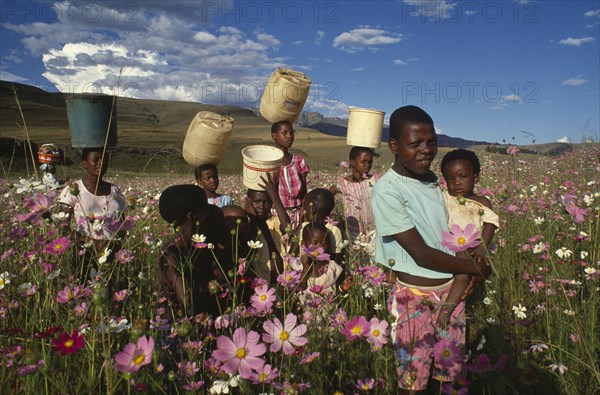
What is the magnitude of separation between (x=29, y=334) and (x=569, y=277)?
3025 millimetres

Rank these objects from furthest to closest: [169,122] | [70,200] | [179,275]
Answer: [169,122] → [70,200] → [179,275]

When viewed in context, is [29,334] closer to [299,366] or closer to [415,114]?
[299,366]

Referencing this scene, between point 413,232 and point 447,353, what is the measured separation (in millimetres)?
510

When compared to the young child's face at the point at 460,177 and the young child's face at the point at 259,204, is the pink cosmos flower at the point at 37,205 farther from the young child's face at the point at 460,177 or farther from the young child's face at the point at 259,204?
the young child's face at the point at 460,177

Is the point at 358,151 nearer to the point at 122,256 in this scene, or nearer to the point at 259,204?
the point at 259,204

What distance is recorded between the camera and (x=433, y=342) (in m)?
1.34

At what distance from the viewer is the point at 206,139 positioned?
146 inches

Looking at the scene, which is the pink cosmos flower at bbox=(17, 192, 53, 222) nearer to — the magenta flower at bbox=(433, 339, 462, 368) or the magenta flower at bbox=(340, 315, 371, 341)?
the magenta flower at bbox=(340, 315, 371, 341)

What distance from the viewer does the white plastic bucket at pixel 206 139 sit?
3.70 metres

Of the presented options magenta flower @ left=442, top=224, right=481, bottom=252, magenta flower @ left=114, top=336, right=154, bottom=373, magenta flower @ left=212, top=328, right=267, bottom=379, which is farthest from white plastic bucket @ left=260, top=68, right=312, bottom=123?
magenta flower @ left=114, top=336, right=154, bottom=373

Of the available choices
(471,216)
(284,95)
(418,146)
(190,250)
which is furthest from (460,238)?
(284,95)

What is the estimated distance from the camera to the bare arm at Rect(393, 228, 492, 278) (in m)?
1.55

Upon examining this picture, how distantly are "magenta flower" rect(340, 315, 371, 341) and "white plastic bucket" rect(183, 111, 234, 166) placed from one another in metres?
2.72

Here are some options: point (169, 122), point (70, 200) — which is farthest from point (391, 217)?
point (169, 122)
